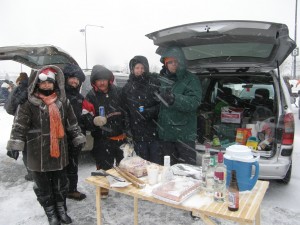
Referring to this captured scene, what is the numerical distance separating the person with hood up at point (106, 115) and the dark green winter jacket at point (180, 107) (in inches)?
21.1

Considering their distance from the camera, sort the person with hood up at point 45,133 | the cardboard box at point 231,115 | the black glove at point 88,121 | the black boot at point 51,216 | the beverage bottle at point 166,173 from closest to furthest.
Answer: the beverage bottle at point 166,173 → the person with hood up at point 45,133 → the black boot at point 51,216 → the black glove at point 88,121 → the cardboard box at point 231,115

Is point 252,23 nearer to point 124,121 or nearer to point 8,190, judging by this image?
point 124,121

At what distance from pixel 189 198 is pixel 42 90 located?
185cm

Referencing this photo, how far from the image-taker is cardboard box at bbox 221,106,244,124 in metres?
4.92

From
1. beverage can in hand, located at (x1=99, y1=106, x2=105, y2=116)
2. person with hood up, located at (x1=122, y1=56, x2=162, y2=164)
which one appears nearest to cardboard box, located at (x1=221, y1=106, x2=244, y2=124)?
person with hood up, located at (x1=122, y1=56, x2=162, y2=164)

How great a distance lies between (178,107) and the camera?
3.23 metres

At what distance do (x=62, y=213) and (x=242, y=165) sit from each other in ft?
6.70

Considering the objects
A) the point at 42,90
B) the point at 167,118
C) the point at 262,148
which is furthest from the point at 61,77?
the point at 262,148

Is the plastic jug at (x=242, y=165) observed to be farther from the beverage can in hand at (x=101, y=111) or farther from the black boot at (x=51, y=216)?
the black boot at (x=51, y=216)

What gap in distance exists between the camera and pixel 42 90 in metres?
3.02

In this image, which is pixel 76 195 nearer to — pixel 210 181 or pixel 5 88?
pixel 210 181

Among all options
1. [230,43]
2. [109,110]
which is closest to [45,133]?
[109,110]

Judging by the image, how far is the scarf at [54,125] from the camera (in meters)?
2.97

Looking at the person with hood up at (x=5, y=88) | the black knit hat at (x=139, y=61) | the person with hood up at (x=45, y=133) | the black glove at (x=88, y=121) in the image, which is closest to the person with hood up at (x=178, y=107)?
the black knit hat at (x=139, y=61)
